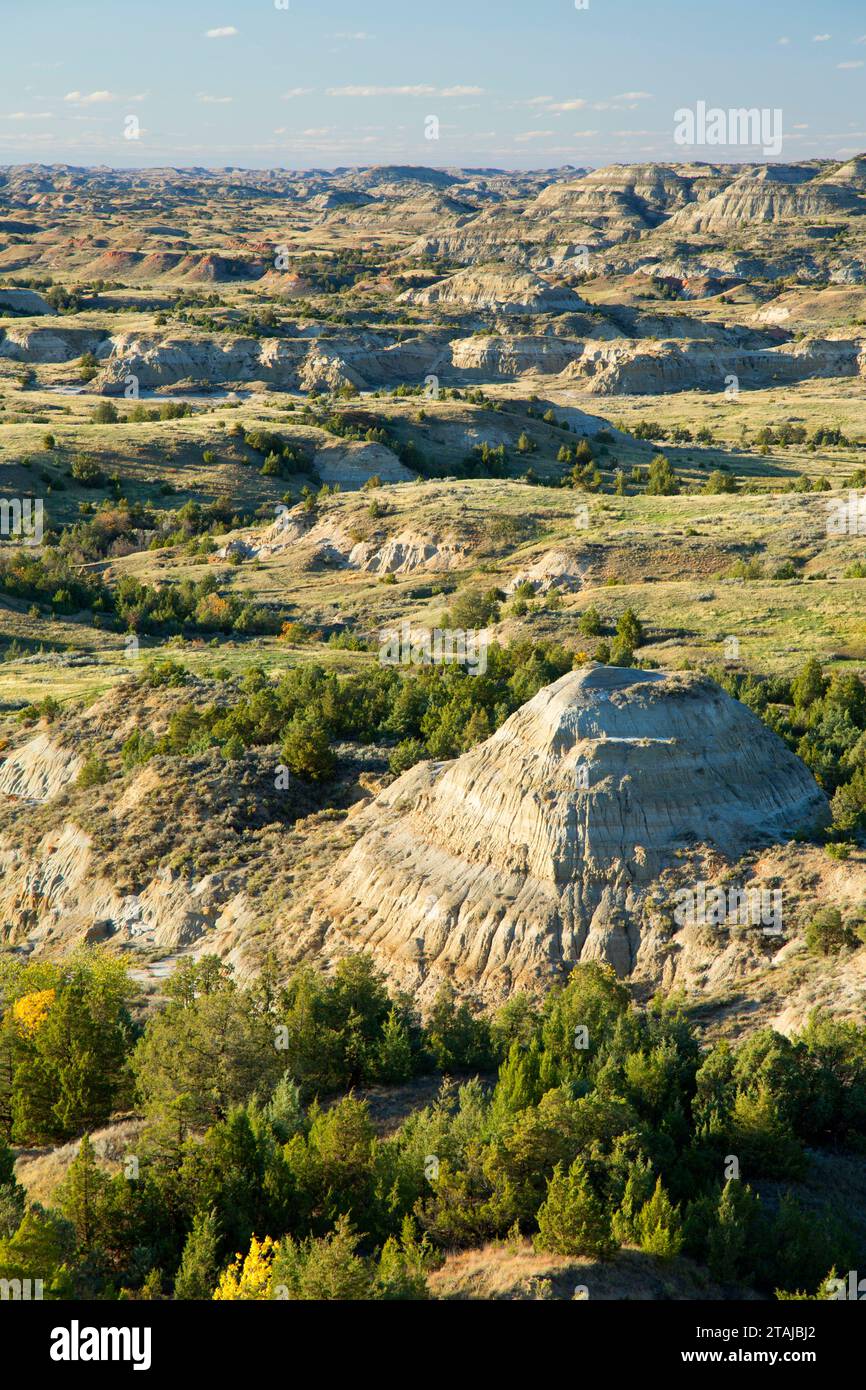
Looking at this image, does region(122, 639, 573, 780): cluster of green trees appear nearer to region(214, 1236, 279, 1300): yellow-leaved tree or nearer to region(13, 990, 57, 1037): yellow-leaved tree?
region(13, 990, 57, 1037): yellow-leaved tree

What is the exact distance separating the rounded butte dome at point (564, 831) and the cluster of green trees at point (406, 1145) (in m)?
3.43

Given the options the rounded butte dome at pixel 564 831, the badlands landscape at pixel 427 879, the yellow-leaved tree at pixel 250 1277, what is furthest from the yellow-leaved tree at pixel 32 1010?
the yellow-leaved tree at pixel 250 1277

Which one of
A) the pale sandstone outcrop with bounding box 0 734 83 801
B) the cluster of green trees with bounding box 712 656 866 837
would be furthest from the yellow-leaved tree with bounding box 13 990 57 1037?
the cluster of green trees with bounding box 712 656 866 837

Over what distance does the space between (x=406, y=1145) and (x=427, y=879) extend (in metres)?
10.4

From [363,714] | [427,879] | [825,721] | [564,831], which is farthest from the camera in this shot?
[363,714]

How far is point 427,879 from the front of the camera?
28594 millimetres

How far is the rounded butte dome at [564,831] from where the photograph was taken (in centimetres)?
2703

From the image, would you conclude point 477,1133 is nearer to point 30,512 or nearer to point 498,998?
point 498,998

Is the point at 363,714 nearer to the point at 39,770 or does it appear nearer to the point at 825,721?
the point at 39,770

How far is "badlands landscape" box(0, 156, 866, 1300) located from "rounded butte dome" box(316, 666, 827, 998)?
0.32 ft

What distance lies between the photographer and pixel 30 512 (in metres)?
77.4

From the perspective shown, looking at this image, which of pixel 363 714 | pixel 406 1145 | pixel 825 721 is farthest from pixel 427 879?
pixel 825 721

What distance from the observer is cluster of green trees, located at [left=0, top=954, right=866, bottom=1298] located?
15.6 meters
